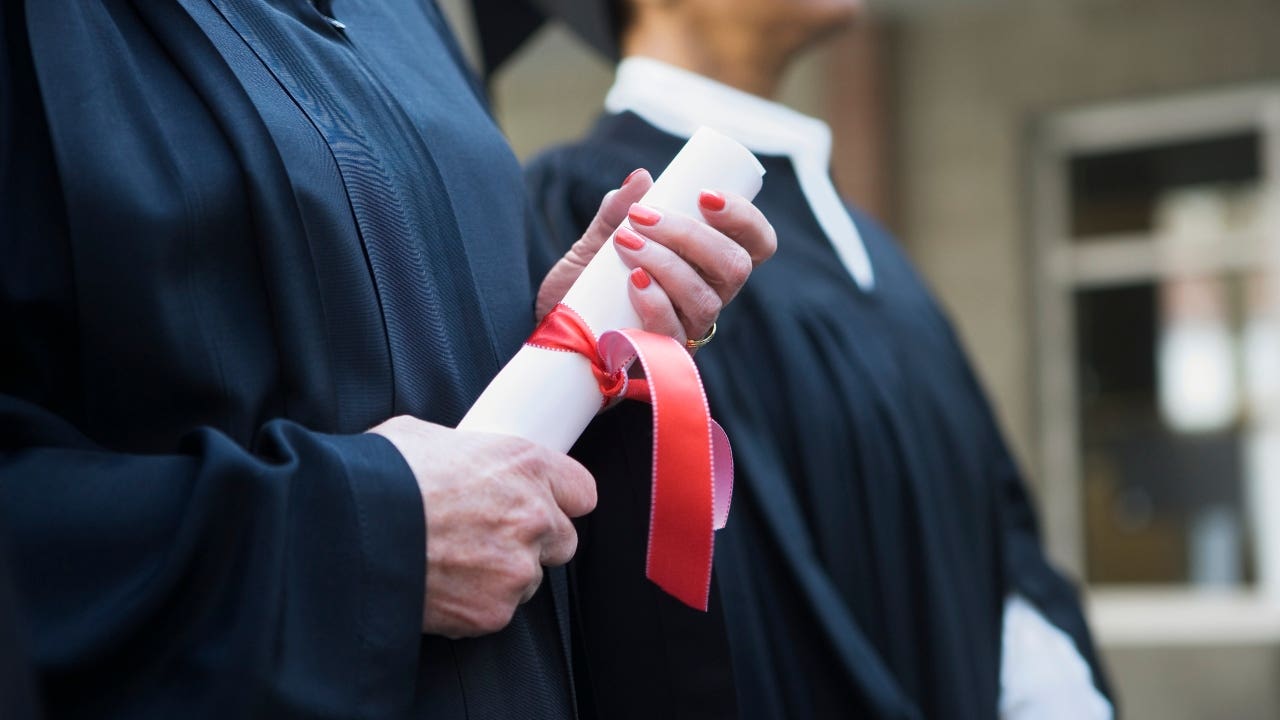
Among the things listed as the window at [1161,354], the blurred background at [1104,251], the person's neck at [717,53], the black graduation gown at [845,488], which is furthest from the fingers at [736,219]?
the window at [1161,354]

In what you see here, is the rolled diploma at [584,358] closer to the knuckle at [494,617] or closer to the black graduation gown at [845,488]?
the knuckle at [494,617]

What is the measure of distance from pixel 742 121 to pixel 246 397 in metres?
1.31

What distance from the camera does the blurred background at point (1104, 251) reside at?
6562 millimetres

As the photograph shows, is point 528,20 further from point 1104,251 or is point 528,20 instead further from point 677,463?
point 1104,251

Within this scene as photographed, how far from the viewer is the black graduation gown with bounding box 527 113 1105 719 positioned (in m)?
1.80

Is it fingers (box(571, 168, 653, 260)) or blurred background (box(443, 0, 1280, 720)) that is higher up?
fingers (box(571, 168, 653, 260))

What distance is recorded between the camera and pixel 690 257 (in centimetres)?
108

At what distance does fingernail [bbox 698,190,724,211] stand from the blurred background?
5624 millimetres

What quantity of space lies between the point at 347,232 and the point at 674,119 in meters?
1.13

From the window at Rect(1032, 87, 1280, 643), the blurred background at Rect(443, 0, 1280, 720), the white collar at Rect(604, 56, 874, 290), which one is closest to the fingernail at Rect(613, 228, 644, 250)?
the white collar at Rect(604, 56, 874, 290)

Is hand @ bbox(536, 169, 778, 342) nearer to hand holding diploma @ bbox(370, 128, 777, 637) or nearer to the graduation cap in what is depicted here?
hand holding diploma @ bbox(370, 128, 777, 637)

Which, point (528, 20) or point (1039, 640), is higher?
point (528, 20)

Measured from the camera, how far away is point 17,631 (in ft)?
2.23

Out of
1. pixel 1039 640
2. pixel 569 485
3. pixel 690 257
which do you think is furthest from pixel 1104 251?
pixel 569 485
